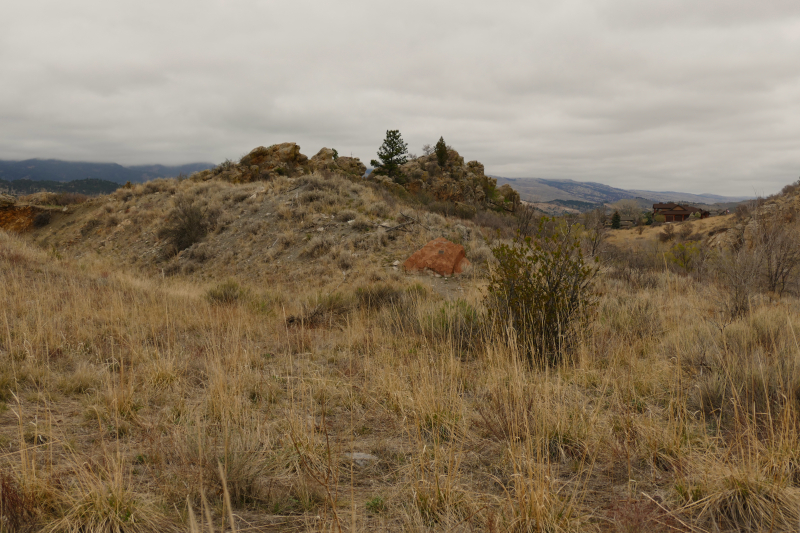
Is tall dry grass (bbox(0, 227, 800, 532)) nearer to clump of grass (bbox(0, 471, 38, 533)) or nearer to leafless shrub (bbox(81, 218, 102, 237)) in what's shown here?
clump of grass (bbox(0, 471, 38, 533))

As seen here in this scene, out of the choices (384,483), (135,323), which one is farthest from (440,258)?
(384,483)

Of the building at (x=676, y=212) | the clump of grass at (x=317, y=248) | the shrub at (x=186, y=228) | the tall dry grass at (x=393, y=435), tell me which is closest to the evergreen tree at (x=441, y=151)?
the shrub at (x=186, y=228)

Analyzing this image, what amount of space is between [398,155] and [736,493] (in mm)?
36307

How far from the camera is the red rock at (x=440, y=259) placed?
11148 millimetres

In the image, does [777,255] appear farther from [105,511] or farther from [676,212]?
[676,212]

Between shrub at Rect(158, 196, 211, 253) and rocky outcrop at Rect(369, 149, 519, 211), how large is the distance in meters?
17.0

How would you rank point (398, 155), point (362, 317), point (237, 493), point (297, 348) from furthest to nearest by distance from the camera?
point (398, 155) < point (362, 317) < point (297, 348) < point (237, 493)

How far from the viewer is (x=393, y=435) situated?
3234 millimetres

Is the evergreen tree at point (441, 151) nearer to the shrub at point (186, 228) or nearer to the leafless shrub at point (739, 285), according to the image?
the shrub at point (186, 228)

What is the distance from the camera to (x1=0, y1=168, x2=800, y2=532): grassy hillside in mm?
2096

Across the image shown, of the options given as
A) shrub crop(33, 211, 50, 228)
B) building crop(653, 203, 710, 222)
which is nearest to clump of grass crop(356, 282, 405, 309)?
shrub crop(33, 211, 50, 228)

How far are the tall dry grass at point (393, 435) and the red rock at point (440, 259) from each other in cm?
517

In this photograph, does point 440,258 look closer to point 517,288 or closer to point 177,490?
point 517,288

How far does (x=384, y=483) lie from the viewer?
101 inches
